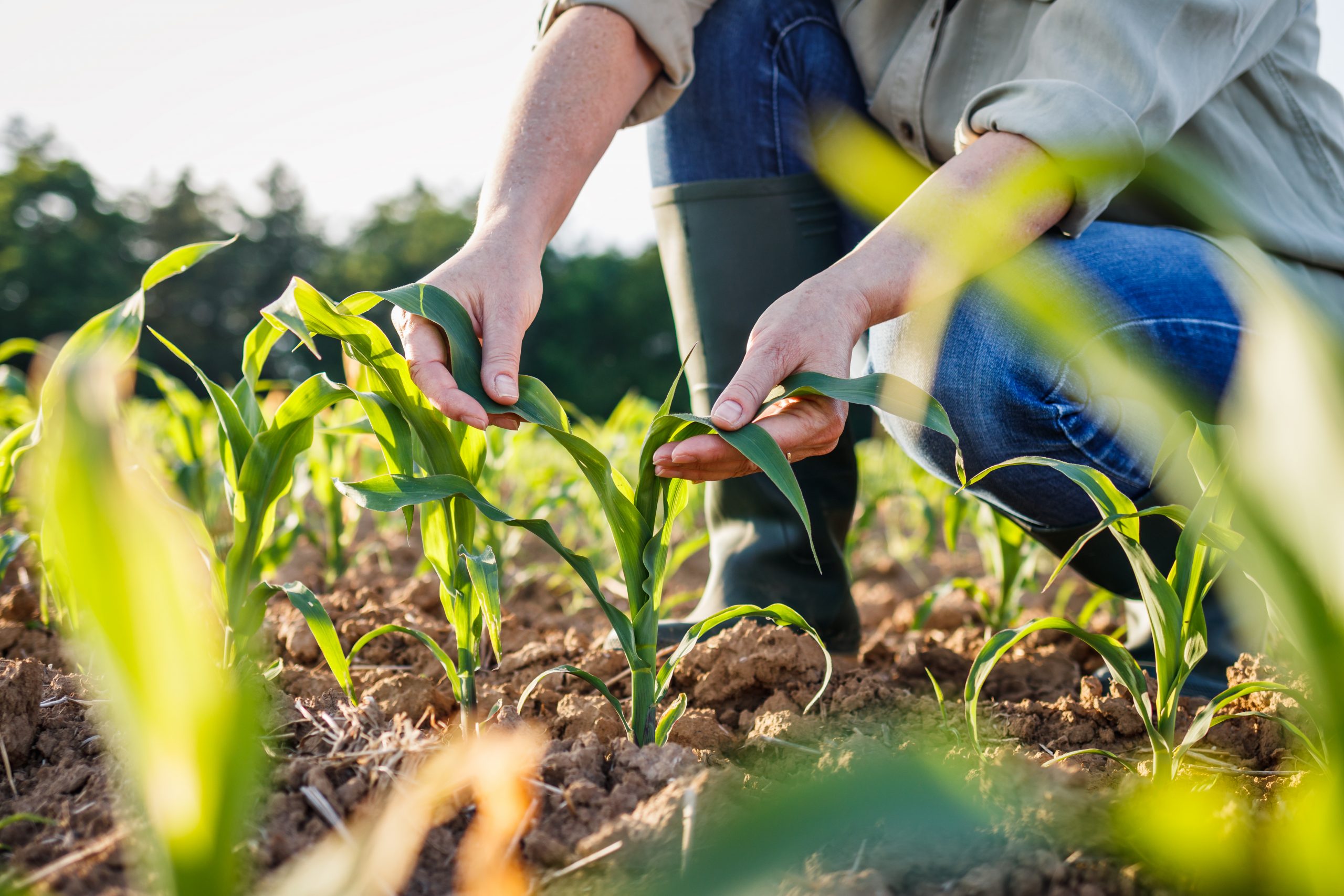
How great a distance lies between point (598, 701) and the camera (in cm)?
99

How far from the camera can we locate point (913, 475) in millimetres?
2695

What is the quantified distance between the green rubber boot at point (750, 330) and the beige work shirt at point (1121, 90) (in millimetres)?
192

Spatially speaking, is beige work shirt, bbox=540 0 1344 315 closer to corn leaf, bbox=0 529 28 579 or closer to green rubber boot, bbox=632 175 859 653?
green rubber boot, bbox=632 175 859 653

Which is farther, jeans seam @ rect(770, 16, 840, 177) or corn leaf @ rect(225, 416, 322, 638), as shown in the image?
jeans seam @ rect(770, 16, 840, 177)

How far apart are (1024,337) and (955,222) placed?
0.79 ft

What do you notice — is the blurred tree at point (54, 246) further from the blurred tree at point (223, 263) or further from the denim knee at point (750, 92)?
the denim knee at point (750, 92)

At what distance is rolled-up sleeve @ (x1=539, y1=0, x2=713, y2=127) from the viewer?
1250mm

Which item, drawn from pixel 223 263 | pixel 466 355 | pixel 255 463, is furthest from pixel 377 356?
pixel 223 263

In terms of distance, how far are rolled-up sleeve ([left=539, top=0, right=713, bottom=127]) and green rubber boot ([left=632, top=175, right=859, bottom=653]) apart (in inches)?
5.9

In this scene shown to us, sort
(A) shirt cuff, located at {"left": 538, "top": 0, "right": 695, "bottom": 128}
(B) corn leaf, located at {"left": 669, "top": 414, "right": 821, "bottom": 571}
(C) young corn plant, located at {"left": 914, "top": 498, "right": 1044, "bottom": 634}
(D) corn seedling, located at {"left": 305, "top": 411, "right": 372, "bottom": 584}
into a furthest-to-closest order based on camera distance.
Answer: (D) corn seedling, located at {"left": 305, "top": 411, "right": 372, "bottom": 584}
(C) young corn plant, located at {"left": 914, "top": 498, "right": 1044, "bottom": 634}
(A) shirt cuff, located at {"left": 538, "top": 0, "right": 695, "bottom": 128}
(B) corn leaf, located at {"left": 669, "top": 414, "right": 821, "bottom": 571}

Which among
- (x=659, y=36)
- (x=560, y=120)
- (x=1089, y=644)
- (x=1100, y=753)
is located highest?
(x=659, y=36)

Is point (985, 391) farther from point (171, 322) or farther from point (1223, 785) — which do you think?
point (171, 322)

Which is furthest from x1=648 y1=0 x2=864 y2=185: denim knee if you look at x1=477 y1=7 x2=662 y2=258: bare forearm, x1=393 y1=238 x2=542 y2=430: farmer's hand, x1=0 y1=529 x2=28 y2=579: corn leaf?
x1=0 y1=529 x2=28 y2=579: corn leaf

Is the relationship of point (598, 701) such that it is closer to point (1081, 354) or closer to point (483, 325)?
point (483, 325)
